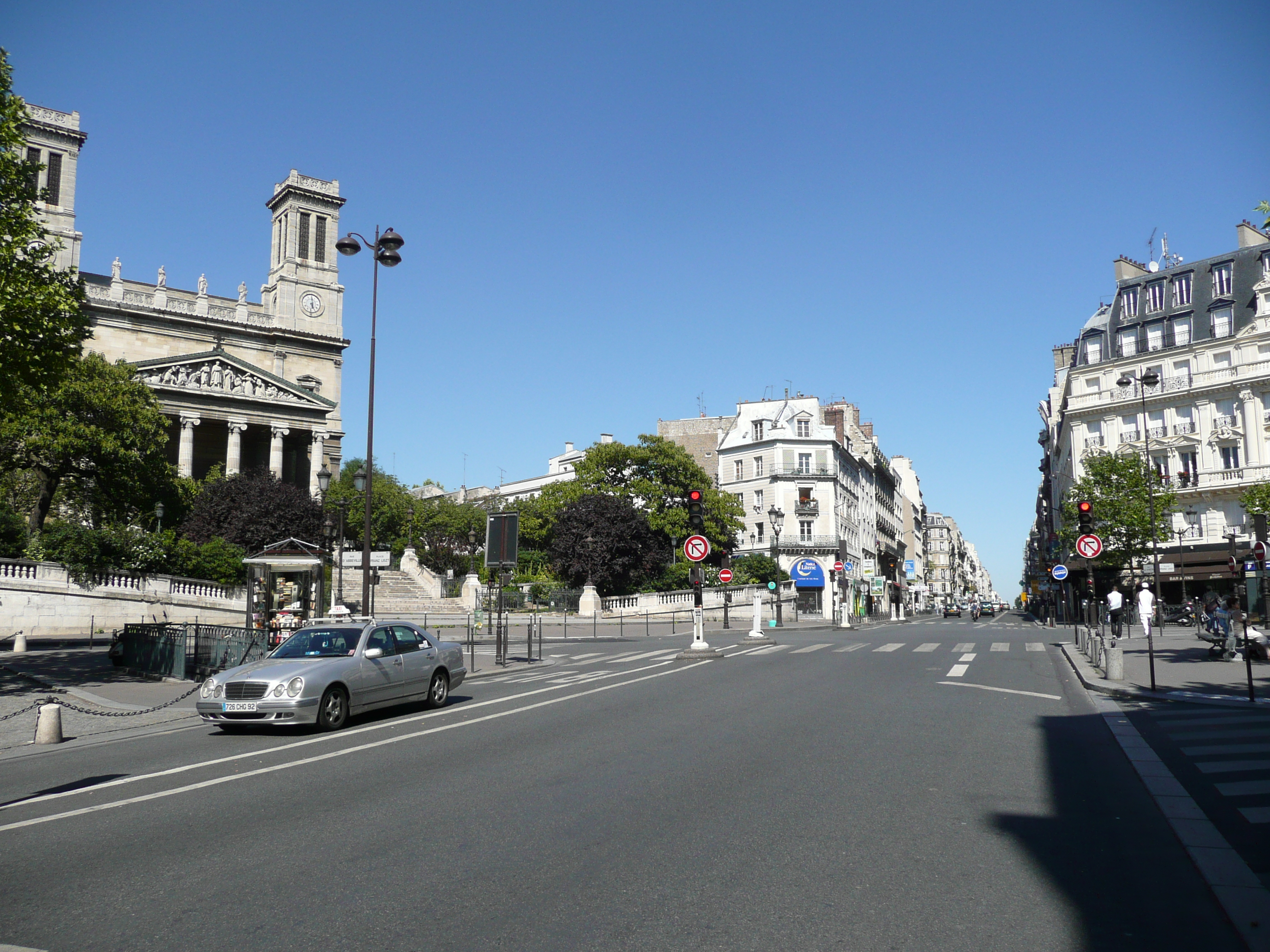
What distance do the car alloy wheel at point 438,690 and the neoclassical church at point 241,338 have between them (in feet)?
157

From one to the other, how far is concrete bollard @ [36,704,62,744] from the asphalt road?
0.57 metres

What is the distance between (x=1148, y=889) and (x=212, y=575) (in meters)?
42.9

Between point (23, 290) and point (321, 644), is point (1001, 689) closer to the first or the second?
point (321, 644)

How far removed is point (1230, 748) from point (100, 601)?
36.9 m

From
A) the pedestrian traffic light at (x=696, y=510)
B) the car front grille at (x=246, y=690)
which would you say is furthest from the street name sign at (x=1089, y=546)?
the car front grille at (x=246, y=690)

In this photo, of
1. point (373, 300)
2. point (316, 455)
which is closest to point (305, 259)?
point (316, 455)

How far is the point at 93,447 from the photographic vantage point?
43281 mm

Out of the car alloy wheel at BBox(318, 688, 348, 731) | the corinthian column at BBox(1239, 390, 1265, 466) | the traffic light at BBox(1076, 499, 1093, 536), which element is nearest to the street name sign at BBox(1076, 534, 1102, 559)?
the traffic light at BBox(1076, 499, 1093, 536)

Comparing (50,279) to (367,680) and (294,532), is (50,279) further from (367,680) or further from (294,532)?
(294,532)

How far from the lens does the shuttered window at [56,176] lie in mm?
65875

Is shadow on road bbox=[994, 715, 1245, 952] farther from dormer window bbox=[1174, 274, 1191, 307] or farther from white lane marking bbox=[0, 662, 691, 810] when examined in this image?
dormer window bbox=[1174, 274, 1191, 307]

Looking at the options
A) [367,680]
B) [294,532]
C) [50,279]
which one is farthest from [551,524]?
[367,680]

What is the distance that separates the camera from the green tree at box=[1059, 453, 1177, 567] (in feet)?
155

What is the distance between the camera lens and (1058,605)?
228ft
